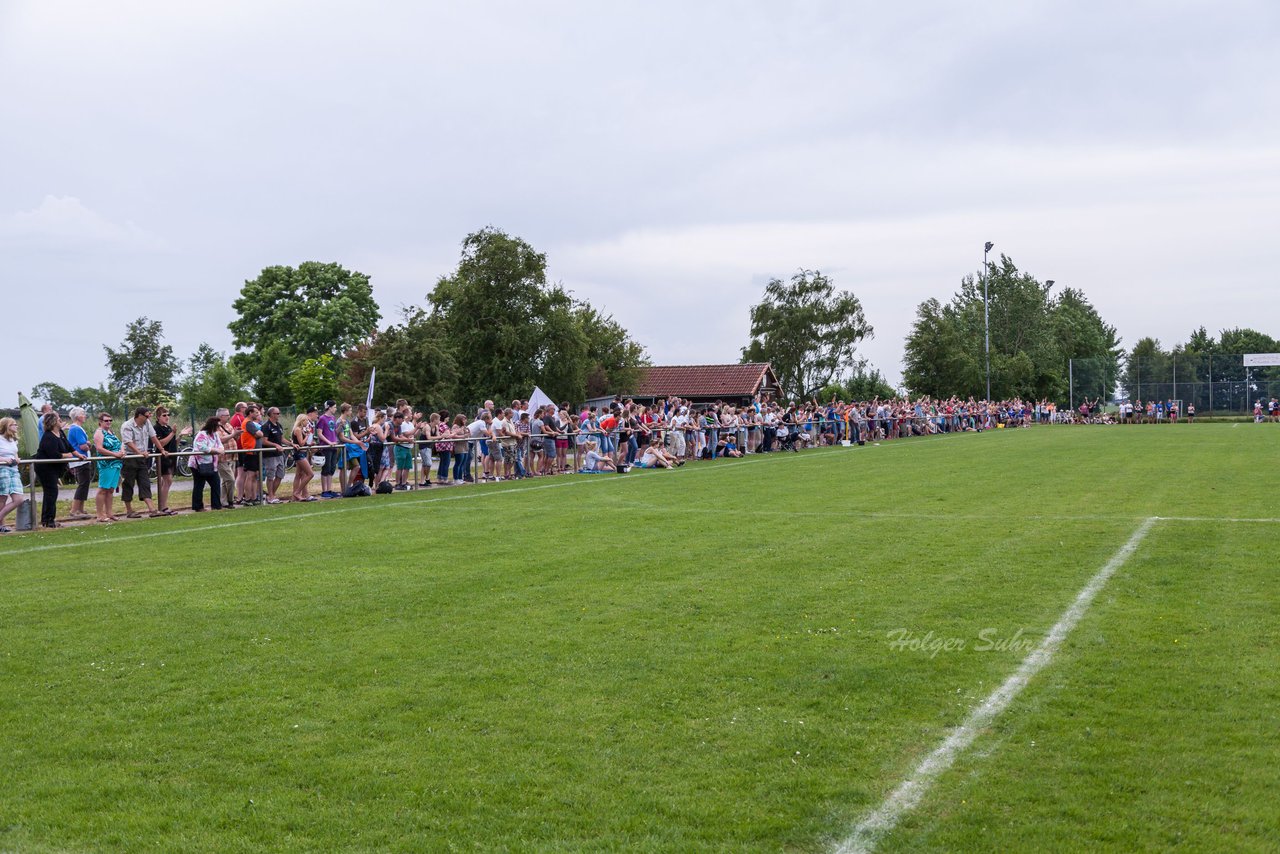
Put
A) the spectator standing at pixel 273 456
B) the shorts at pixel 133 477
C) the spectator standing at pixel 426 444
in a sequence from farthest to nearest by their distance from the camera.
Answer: the spectator standing at pixel 426 444 < the spectator standing at pixel 273 456 < the shorts at pixel 133 477

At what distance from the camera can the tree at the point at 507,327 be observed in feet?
166

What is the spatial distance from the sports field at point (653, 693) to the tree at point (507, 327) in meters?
38.6

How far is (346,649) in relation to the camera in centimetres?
715

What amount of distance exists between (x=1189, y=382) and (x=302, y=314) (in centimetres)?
5594

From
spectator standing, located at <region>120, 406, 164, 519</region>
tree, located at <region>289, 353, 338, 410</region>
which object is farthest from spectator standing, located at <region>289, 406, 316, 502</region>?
tree, located at <region>289, 353, 338, 410</region>

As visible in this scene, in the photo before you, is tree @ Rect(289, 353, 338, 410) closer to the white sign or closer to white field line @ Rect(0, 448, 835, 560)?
white field line @ Rect(0, 448, 835, 560)

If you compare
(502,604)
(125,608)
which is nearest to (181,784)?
(502,604)

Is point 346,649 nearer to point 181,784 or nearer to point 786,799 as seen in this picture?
point 181,784

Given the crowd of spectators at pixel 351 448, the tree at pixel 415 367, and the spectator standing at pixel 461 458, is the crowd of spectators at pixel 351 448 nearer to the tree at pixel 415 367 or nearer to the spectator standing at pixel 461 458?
the spectator standing at pixel 461 458

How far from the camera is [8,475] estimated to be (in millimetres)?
14812

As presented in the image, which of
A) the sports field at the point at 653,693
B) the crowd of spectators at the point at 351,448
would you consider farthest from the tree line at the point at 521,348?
the sports field at the point at 653,693

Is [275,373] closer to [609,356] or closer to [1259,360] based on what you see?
[609,356]

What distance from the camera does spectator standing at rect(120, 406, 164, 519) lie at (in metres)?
16.5

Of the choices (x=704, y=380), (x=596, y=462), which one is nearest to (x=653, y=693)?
(x=596, y=462)
